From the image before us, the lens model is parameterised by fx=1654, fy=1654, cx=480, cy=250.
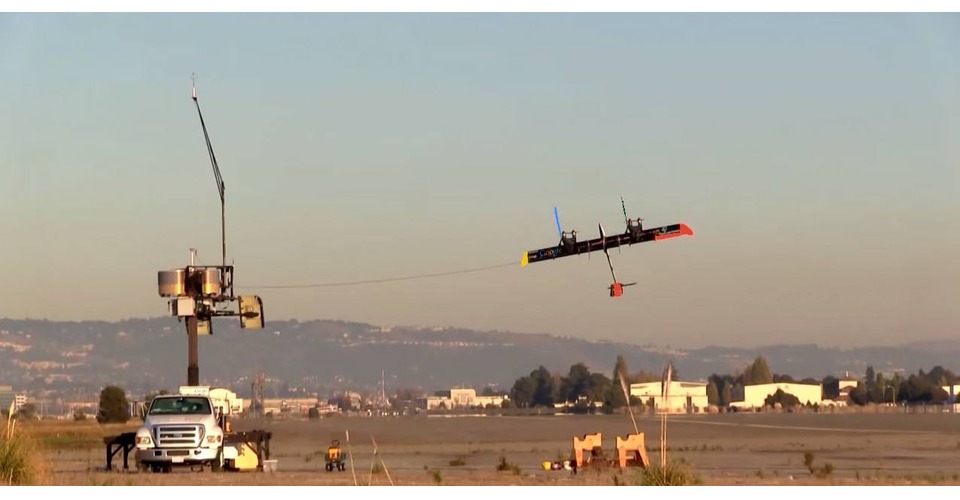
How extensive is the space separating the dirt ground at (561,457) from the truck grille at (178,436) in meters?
0.71

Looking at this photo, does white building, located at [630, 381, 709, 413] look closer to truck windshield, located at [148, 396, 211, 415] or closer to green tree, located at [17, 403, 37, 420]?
green tree, located at [17, 403, 37, 420]

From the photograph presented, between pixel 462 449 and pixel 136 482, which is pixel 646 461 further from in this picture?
pixel 462 449

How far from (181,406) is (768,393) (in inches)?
6181

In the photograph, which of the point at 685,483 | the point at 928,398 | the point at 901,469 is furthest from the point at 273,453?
the point at 928,398

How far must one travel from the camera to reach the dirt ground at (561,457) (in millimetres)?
31547

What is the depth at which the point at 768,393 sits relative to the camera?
18888 centimetres

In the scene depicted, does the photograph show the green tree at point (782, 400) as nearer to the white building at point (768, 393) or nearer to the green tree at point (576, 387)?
the white building at point (768, 393)

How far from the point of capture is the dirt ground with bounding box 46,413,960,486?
31.5m

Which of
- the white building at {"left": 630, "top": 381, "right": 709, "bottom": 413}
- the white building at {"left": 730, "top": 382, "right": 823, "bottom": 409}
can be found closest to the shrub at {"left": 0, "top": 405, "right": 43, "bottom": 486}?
the white building at {"left": 630, "top": 381, "right": 709, "bottom": 413}

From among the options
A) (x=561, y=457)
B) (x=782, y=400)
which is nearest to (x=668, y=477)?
(x=561, y=457)

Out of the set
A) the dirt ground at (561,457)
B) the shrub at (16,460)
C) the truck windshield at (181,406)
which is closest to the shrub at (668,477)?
the dirt ground at (561,457)

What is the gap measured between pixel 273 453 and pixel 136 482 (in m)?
29.2
